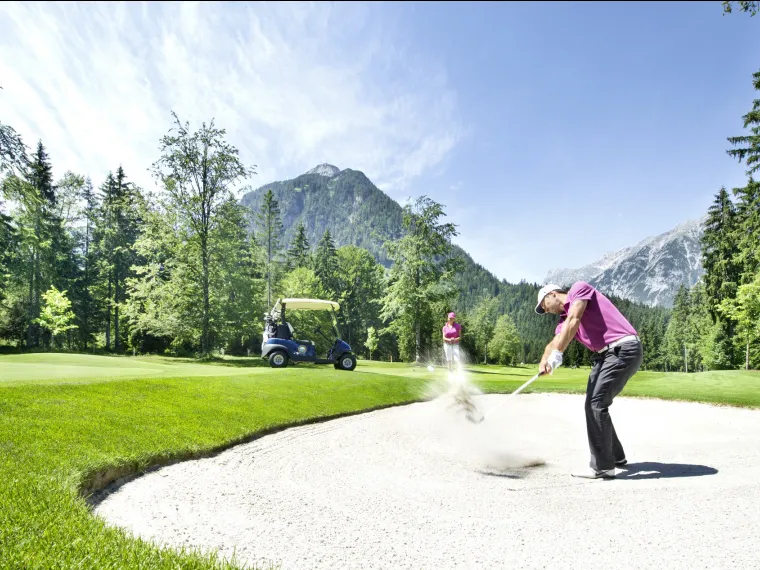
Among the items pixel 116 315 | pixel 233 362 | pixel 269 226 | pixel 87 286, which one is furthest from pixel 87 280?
pixel 233 362

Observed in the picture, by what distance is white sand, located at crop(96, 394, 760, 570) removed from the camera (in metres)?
3.28

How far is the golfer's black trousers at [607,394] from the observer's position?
5.26 m

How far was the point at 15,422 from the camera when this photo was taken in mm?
5309

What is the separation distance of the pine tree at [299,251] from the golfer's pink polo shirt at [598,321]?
196ft

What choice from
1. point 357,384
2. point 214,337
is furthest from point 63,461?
point 214,337

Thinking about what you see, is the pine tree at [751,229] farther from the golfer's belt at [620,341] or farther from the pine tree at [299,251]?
the pine tree at [299,251]

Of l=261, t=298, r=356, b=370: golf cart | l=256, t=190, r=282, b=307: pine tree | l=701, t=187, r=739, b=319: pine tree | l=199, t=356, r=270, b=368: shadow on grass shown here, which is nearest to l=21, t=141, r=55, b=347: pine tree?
l=199, t=356, r=270, b=368: shadow on grass

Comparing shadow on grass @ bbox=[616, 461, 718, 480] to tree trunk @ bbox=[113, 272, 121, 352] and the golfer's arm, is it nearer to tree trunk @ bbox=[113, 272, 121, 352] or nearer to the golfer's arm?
the golfer's arm

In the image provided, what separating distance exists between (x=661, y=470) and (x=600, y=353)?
167cm

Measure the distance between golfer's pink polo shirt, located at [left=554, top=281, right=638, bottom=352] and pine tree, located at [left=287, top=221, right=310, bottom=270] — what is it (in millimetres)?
59630

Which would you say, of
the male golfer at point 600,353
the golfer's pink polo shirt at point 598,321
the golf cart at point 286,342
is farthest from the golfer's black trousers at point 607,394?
the golf cart at point 286,342

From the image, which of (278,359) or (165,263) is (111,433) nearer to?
(278,359)

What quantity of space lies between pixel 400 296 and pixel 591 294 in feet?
93.4

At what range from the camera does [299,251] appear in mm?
66812
